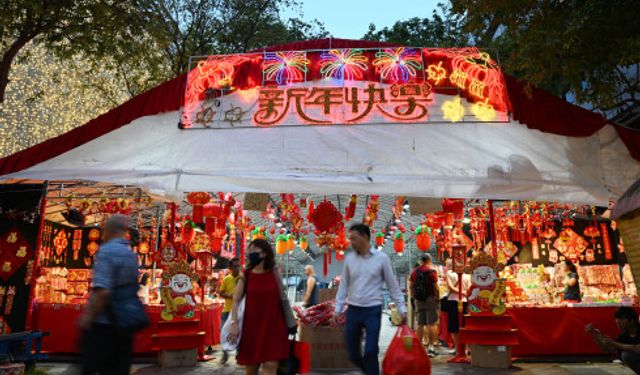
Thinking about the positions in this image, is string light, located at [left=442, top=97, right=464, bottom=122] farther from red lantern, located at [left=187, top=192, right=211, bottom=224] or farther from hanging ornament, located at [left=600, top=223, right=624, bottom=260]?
hanging ornament, located at [left=600, top=223, right=624, bottom=260]

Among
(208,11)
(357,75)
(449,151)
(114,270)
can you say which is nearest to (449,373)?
(449,151)

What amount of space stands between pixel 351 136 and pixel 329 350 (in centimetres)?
306

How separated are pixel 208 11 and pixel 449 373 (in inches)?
487

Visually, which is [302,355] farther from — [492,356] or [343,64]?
[343,64]

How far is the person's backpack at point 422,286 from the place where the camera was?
9398 mm

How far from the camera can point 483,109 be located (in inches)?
285

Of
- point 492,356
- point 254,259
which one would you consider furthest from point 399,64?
point 492,356

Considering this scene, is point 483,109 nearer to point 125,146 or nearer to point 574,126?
point 574,126

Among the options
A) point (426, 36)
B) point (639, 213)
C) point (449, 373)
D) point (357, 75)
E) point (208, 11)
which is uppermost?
point (426, 36)

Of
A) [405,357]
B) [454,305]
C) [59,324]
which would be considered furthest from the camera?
[454,305]

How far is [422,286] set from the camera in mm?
9461

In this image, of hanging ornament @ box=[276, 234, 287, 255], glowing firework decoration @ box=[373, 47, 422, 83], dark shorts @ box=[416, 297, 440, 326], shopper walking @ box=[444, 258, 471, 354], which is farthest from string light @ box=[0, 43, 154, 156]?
shopper walking @ box=[444, 258, 471, 354]

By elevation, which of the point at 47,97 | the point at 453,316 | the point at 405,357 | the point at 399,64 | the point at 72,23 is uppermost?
the point at 47,97

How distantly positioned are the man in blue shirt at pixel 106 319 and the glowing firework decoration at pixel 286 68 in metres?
4.39
